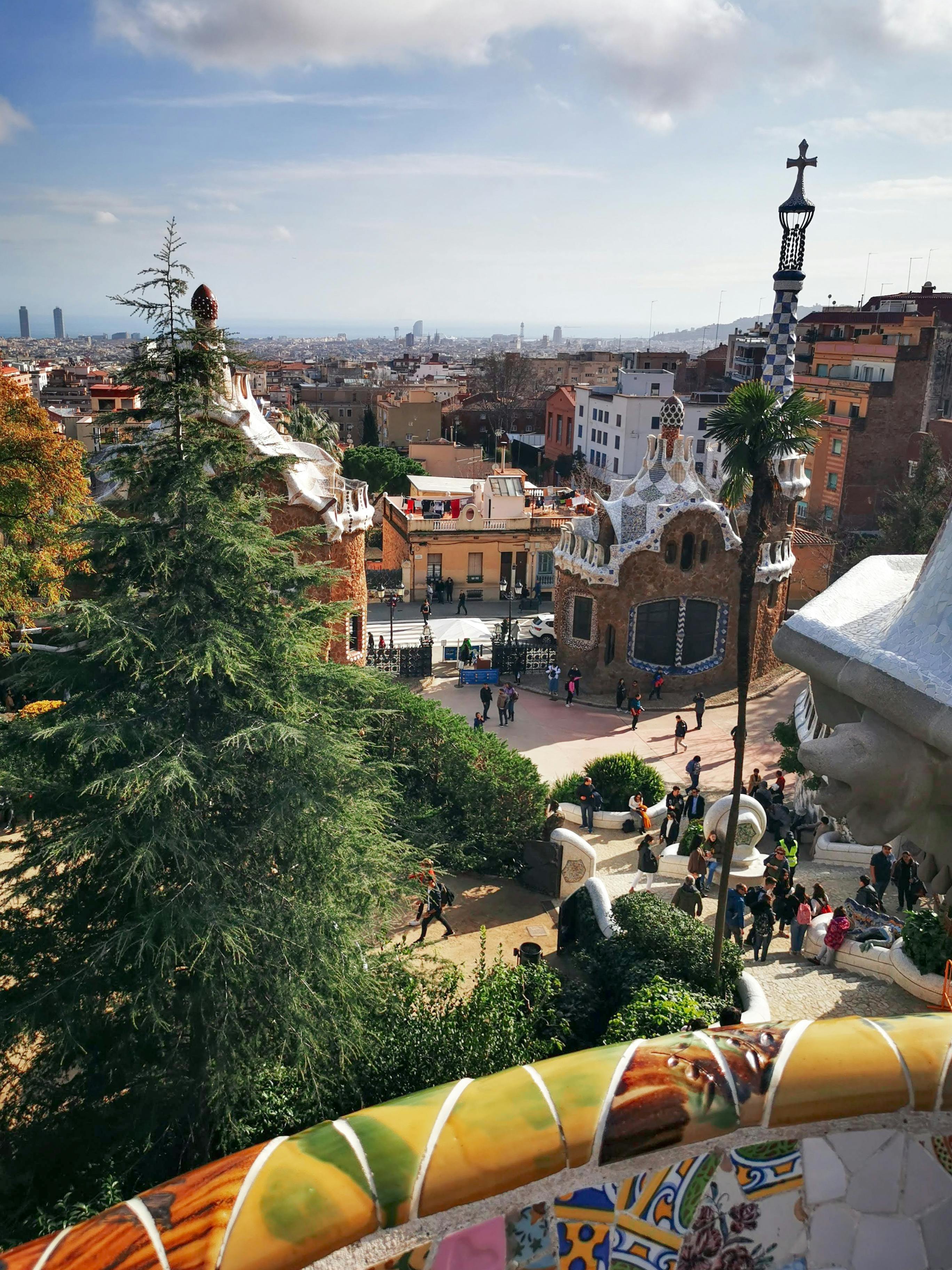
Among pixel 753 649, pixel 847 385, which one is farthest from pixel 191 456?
pixel 847 385

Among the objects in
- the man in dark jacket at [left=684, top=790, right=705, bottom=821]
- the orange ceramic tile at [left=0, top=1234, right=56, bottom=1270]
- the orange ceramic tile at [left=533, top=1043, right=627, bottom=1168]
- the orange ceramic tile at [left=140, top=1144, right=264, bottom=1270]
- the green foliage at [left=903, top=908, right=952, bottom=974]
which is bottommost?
the man in dark jacket at [left=684, top=790, right=705, bottom=821]

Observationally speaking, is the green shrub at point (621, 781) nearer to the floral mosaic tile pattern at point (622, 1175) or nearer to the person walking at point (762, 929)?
the person walking at point (762, 929)

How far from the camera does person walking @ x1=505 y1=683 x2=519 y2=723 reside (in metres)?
25.6

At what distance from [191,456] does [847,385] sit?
40.9 meters

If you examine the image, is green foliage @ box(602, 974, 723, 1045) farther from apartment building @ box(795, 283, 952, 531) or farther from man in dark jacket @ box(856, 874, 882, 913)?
apartment building @ box(795, 283, 952, 531)

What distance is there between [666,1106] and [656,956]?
25.3 ft

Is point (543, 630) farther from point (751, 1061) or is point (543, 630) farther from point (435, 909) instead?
point (751, 1061)

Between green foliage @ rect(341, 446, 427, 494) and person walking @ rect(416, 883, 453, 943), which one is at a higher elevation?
green foliage @ rect(341, 446, 427, 494)

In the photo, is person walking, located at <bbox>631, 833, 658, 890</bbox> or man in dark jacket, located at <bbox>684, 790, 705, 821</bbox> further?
man in dark jacket, located at <bbox>684, 790, 705, 821</bbox>

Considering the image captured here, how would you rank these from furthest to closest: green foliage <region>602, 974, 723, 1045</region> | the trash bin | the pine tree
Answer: the trash bin, green foliage <region>602, 974, 723, 1045</region>, the pine tree

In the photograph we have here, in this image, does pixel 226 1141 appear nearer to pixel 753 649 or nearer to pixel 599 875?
pixel 599 875

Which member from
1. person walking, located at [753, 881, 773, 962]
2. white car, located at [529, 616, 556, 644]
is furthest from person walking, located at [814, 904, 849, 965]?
white car, located at [529, 616, 556, 644]

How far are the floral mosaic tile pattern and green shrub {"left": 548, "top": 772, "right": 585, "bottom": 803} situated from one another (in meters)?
14.4

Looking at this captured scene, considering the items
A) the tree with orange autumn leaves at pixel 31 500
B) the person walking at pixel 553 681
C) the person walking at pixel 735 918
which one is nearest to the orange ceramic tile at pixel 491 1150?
the person walking at pixel 735 918
